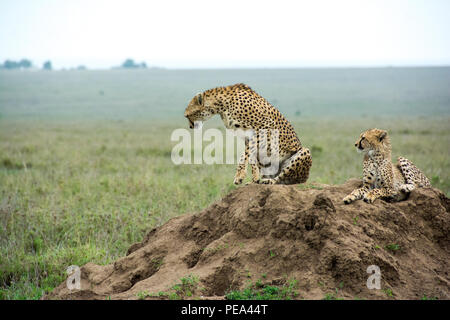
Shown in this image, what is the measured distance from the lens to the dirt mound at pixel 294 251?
3.56 metres

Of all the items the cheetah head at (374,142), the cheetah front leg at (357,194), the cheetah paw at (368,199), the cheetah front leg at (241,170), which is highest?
the cheetah head at (374,142)

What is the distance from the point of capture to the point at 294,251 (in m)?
3.73

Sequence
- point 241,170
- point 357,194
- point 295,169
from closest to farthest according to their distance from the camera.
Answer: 1. point 357,194
2. point 241,170
3. point 295,169

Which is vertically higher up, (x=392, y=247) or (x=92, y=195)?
(x=392, y=247)

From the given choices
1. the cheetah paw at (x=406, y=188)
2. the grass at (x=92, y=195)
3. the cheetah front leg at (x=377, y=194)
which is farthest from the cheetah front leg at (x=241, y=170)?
the grass at (x=92, y=195)

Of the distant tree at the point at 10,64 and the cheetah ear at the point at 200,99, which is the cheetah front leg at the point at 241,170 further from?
the distant tree at the point at 10,64

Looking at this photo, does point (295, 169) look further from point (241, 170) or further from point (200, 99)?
point (200, 99)

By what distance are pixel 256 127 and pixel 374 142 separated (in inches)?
43.3

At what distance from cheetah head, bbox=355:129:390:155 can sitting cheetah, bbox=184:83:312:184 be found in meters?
0.63

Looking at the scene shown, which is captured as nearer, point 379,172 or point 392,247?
point 392,247

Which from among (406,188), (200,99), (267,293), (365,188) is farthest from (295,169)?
(267,293)

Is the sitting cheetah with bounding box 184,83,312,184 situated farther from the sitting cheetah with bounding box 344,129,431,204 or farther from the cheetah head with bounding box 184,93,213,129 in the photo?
the sitting cheetah with bounding box 344,129,431,204

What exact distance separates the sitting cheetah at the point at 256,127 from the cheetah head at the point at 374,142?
2.07 ft

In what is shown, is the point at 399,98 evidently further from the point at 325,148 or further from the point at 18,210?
the point at 18,210
